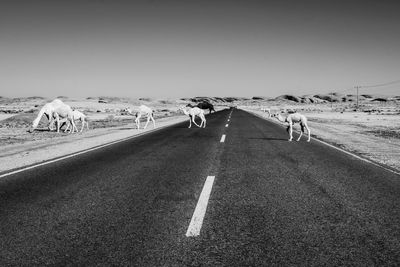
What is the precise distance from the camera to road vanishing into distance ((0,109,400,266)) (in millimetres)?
3602

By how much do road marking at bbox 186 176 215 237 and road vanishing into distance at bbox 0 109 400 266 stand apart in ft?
0.05

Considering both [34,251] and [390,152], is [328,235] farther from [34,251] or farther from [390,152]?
[390,152]

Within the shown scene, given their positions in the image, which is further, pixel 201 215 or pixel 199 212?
pixel 199 212

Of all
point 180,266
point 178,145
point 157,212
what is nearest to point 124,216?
point 157,212

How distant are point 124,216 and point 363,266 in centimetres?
312

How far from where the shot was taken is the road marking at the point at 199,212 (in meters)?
4.24

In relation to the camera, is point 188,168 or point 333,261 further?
point 188,168

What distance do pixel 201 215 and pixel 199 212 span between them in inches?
5.2

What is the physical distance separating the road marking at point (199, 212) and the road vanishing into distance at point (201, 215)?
1cm

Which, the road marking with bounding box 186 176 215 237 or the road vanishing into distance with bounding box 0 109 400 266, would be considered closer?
the road vanishing into distance with bounding box 0 109 400 266

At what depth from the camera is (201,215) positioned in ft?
Result: 15.8

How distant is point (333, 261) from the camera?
3457 mm

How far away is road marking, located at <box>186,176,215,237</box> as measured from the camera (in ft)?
13.9

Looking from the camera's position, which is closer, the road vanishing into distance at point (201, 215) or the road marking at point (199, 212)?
the road vanishing into distance at point (201, 215)
